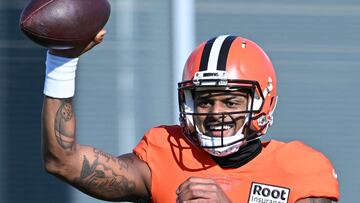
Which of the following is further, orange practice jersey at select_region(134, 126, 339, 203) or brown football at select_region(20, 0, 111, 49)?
orange practice jersey at select_region(134, 126, 339, 203)

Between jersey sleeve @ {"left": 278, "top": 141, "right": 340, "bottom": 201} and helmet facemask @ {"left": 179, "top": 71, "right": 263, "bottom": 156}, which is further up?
helmet facemask @ {"left": 179, "top": 71, "right": 263, "bottom": 156}

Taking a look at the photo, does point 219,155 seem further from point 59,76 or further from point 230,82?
point 59,76

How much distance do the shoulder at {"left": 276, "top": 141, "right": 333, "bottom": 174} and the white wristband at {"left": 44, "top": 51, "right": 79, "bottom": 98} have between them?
2.21 ft

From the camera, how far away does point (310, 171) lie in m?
3.41

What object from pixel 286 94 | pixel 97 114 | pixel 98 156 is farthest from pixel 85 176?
pixel 286 94

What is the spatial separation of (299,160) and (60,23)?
814 mm

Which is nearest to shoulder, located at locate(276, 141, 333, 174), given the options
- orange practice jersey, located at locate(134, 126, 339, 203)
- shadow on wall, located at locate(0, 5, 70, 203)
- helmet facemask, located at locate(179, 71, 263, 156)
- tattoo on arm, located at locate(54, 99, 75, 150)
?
orange practice jersey, located at locate(134, 126, 339, 203)

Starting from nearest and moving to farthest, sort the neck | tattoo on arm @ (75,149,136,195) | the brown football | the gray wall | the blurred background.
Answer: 1. the brown football
2. tattoo on arm @ (75,149,136,195)
3. the neck
4. the blurred background
5. the gray wall

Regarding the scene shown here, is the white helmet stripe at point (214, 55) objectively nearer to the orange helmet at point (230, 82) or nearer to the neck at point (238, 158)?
the orange helmet at point (230, 82)

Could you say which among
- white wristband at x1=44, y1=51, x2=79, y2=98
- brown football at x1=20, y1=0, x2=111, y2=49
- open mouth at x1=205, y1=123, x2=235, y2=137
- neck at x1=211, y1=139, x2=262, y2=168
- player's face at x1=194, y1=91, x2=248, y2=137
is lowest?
neck at x1=211, y1=139, x2=262, y2=168

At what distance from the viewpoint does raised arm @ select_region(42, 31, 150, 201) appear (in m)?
3.19

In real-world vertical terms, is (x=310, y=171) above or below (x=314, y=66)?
below

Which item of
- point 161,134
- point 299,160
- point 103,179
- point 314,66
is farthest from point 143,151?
point 314,66

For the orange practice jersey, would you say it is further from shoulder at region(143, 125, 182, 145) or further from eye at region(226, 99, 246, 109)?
eye at region(226, 99, 246, 109)
